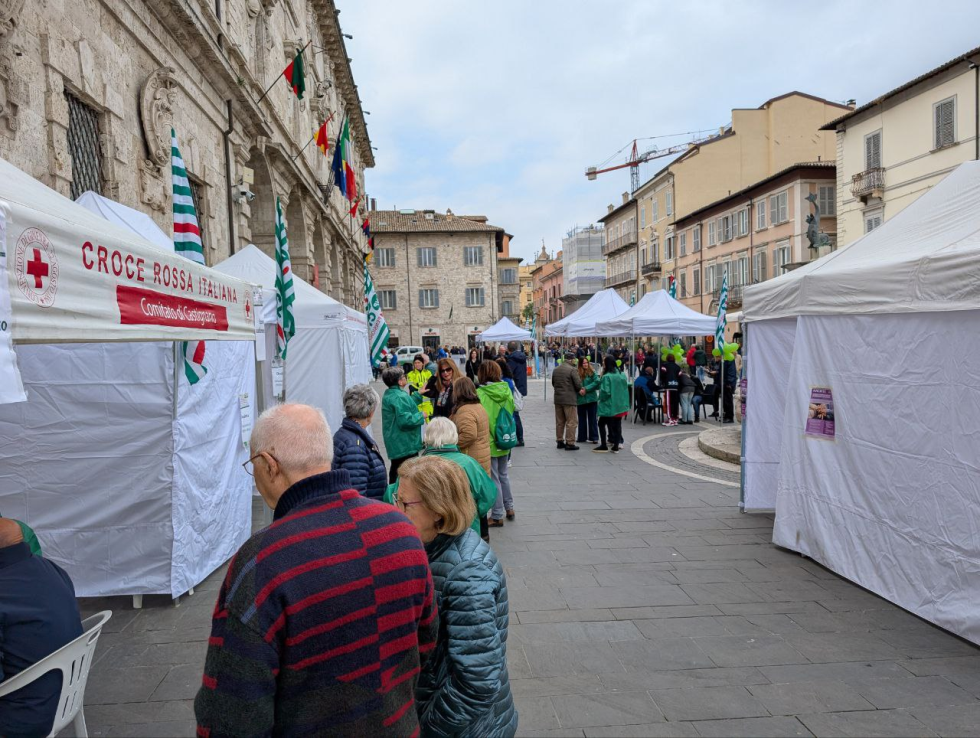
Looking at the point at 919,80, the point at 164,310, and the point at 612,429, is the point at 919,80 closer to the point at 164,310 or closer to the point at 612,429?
the point at 612,429

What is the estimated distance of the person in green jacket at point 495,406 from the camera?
6.96 metres

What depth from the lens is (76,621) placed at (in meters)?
2.80

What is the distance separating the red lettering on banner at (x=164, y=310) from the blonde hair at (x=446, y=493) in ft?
5.07

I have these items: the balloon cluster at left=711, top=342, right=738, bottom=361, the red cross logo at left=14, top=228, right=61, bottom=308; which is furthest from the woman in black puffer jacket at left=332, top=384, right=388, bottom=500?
the balloon cluster at left=711, top=342, right=738, bottom=361

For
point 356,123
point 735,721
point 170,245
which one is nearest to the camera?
point 735,721

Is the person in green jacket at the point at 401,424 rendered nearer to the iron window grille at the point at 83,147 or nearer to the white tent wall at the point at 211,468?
the white tent wall at the point at 211,468

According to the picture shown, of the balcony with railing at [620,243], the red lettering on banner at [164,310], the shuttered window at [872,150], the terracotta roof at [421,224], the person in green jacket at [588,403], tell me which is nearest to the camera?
the red lettering on banner at [164,310]

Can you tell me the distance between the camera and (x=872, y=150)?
2783cm

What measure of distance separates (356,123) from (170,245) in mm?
28115

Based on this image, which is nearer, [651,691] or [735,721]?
[735,721]

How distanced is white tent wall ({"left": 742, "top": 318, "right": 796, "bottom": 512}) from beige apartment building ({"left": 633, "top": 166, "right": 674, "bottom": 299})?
1672 inches

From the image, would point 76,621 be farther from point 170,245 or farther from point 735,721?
point 170,245

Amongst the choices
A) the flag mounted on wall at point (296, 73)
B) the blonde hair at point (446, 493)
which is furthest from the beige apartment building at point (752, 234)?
the blonde hair at point (446, 493)

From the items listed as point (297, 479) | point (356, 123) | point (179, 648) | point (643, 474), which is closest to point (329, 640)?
point (297, 479)
